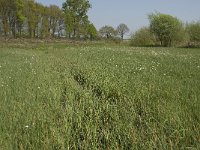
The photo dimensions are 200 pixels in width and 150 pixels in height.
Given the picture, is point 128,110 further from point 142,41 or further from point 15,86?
point 142,41

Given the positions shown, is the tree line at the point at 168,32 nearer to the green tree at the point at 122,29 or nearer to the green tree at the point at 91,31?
the green tree at the point at 91,31

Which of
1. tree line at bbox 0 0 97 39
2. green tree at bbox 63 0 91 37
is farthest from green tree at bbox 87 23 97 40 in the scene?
green tree at bbox 63 0 91 37

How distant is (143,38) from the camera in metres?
67.6

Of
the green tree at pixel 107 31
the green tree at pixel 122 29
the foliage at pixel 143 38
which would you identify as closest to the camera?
the foliage at pixel 143 38

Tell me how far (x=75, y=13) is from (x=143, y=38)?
17.0 m

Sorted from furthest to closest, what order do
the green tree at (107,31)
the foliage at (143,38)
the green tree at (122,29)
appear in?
the green tree at (122,29) < the green tree at (107,31) < the foliage at (143,38)

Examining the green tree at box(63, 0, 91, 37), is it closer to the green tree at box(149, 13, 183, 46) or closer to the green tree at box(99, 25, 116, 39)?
the green tree at box(149, 13, 183, 46)

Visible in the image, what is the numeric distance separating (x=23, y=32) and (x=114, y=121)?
65.1 metres

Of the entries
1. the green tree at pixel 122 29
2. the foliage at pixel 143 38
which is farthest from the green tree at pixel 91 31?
the green tree at pixel 122 29

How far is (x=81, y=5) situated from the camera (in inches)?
2552

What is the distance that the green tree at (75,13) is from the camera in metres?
63.7

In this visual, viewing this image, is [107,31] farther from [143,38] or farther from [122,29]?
[143,38]

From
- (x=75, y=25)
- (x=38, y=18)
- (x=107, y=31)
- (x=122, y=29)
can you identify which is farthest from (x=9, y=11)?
(x=122, y=29)

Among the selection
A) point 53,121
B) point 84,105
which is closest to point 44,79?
point 84,105
